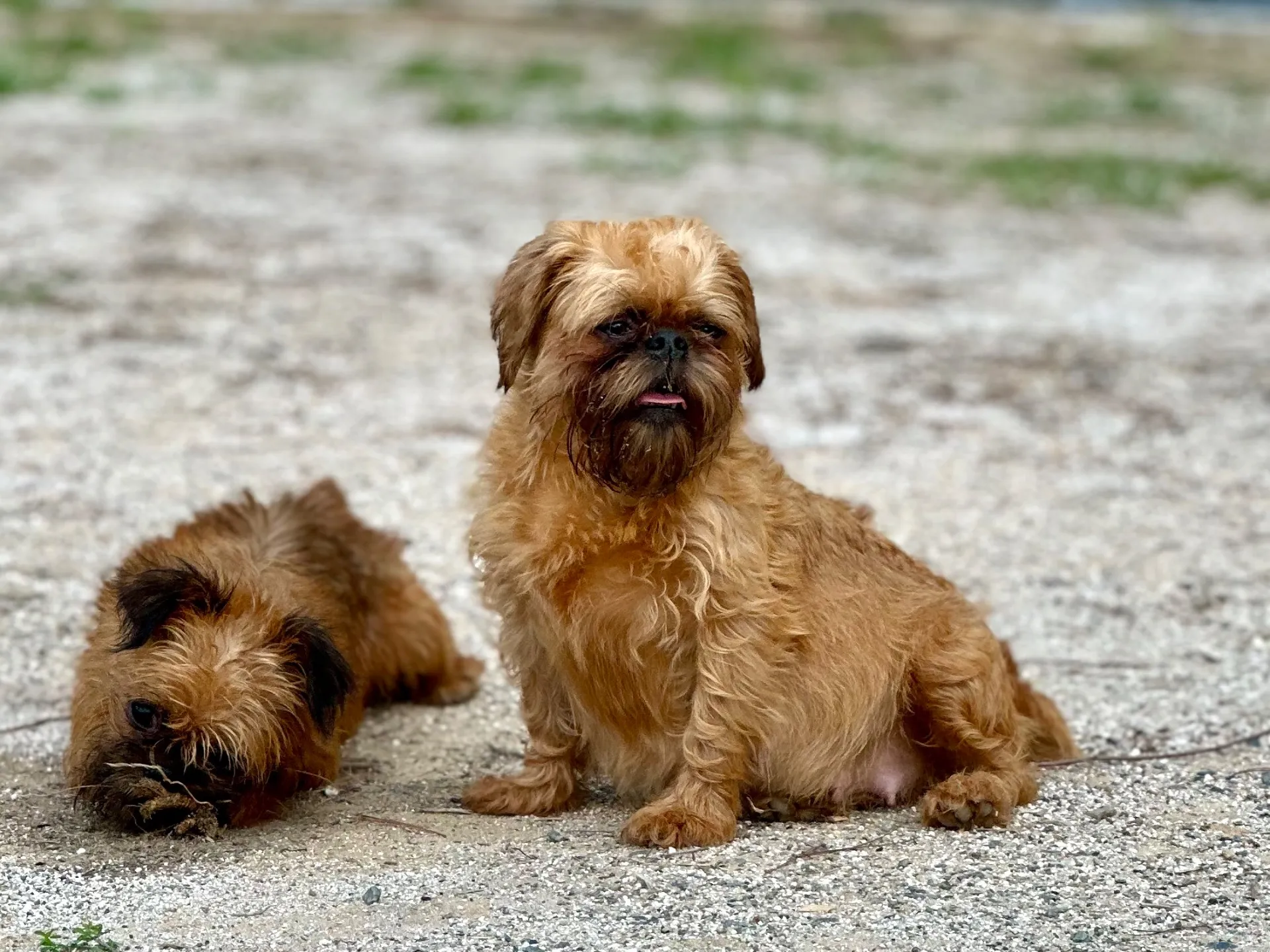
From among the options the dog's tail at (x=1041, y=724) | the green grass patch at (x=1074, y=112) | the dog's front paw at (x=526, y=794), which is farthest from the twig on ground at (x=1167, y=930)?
the green grass patch at (x=1074, y=112)

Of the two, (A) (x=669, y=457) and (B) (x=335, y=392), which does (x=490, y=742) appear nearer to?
(A) (x=669, y=457)

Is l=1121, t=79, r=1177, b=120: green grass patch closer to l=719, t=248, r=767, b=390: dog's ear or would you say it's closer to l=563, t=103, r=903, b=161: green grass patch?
l=563, t=103, r=903, b=161: green grass patch

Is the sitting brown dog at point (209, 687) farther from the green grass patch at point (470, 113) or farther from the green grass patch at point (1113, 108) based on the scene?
the green grass patch at point (1113, 108)

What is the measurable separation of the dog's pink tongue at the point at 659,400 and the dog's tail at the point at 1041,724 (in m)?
1.65

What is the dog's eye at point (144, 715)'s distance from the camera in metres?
5.47

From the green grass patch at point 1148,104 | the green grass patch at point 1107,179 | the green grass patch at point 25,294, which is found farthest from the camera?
the green grass patch at point 1148,104

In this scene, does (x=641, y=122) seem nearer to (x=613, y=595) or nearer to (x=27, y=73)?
(x=27, y=73)

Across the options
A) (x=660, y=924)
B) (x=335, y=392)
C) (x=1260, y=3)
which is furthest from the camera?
(x=1260, y=3)

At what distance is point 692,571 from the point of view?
557cm

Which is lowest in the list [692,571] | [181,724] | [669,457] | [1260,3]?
[181,724]

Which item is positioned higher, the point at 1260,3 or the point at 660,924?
the point at 1260,3

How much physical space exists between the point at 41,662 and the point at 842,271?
826 cm

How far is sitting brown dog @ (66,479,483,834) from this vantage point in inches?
216

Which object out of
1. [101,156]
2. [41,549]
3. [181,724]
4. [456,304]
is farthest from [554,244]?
[101,156]
